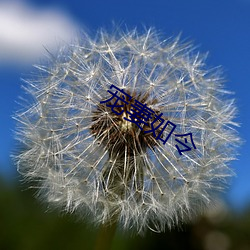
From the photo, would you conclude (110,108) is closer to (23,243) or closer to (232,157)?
(232,157)

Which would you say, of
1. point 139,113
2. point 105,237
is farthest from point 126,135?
point 105,237

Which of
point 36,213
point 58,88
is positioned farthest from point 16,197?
point 58,88

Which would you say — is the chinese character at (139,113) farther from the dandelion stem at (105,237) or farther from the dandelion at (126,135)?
the dandelion stem at (105,237)

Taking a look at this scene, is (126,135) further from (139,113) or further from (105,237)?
(105,237)

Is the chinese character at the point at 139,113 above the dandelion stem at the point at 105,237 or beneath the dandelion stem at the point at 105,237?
above

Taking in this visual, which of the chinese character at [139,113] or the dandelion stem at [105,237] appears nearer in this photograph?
the dandelion stem at [105,237]

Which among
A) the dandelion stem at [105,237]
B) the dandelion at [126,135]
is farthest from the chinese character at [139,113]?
the dandelion stem at [105,237]

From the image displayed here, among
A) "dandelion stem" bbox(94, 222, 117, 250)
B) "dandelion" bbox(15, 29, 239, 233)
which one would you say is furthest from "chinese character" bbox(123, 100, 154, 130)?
"dandelion stem" bbox(94, 222, 117, 250)
